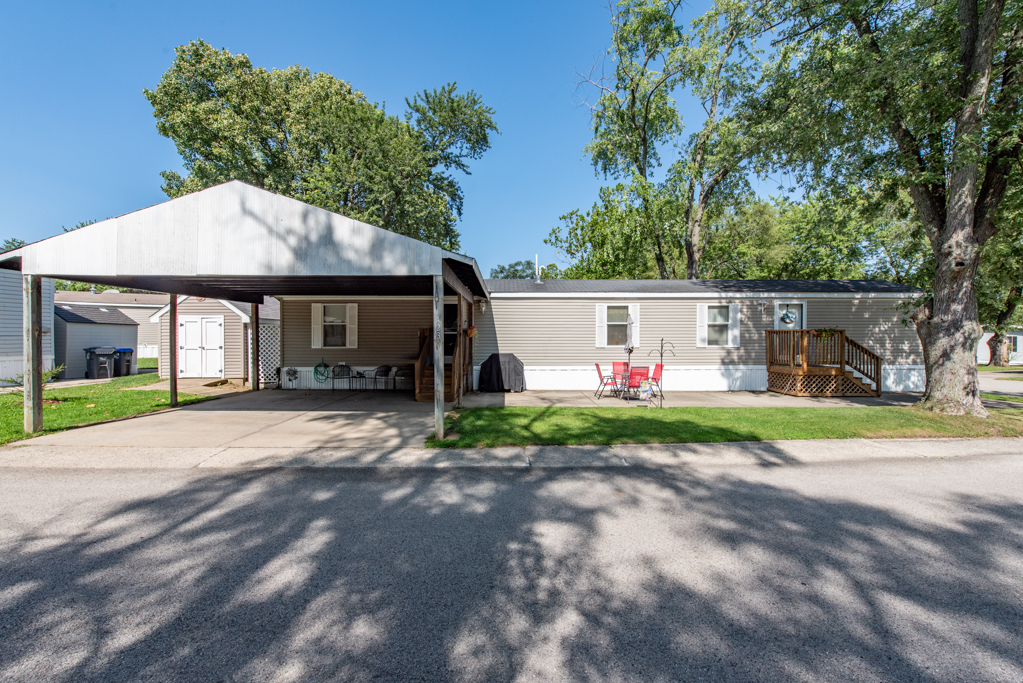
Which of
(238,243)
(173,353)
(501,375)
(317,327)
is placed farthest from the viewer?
(317,327)

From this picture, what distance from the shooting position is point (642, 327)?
13.1 meters

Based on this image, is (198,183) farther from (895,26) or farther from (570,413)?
(895,26)

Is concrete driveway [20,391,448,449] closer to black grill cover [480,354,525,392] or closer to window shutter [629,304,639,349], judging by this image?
black grill cover [480,354,525,392]

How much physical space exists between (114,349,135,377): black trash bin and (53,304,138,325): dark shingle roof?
1.63m

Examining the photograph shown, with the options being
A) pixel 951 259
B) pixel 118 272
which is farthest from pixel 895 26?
pixel 118 272

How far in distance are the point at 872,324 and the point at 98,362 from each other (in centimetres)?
2576

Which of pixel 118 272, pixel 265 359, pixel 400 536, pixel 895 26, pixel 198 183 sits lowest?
pixel 400 536

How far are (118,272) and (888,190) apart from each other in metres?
14.9

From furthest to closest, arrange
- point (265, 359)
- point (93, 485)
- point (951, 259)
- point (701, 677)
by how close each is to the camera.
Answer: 1. point (265, 359)
2. point (951, 259)
3. point (93, 485)
4. point (701, 677)

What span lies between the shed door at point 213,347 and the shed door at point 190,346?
15 centimetres

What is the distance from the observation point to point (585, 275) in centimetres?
2612

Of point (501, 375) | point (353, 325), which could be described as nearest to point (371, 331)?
point (353, 325)

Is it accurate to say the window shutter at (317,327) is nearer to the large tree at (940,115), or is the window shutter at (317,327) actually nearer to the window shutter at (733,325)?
the window shutter at (733,325)

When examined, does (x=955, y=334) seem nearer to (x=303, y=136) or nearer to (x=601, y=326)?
(x=601, y=326)
